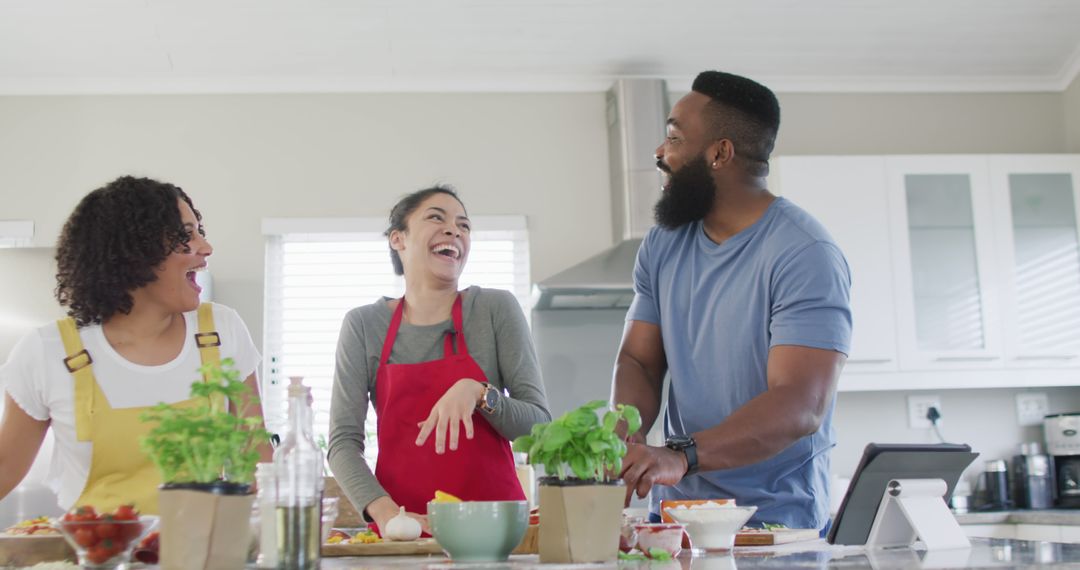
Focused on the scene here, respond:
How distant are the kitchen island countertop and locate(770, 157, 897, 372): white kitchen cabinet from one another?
2.74m

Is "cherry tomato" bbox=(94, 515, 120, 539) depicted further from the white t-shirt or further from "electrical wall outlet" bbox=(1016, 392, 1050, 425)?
"electrical wall outlet" bbox=(1016, 392, 1050, 425)

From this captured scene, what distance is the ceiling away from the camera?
13.2 feet

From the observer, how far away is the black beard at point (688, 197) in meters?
2.02

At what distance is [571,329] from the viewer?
14.4 feet

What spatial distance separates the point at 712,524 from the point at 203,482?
66 centimetres

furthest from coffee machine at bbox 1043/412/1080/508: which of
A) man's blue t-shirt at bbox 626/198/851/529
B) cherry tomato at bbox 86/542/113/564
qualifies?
cherry tomato at bbox 86/542/113/564

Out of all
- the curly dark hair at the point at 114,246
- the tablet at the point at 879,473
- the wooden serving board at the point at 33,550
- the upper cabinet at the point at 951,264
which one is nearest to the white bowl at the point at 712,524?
the tablet at the point at 879,473

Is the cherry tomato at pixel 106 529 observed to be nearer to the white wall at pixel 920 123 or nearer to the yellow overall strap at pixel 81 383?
the yellow overall strap at pixel 81 383

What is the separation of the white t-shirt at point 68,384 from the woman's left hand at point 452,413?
43 centimetres

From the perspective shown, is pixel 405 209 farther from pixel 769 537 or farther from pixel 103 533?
pixel 103 533

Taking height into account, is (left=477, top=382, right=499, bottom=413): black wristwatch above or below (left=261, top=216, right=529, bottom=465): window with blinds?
below

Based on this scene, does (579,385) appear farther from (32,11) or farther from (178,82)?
(32,11)

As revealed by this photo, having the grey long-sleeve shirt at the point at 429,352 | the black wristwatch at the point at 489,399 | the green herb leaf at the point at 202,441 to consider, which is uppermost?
the grey long-sleeve shirt at the point at 429,352

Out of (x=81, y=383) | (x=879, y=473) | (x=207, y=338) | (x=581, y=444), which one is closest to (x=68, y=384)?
(x=81, y=383)
